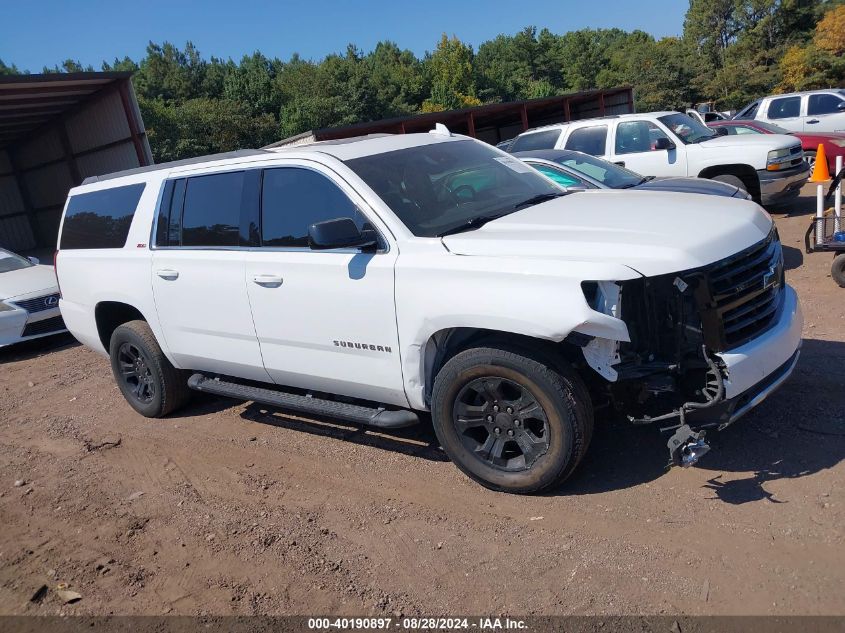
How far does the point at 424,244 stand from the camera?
3.87 meters

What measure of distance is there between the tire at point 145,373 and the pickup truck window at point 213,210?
3.42ft

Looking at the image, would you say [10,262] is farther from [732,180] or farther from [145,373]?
[732,180]

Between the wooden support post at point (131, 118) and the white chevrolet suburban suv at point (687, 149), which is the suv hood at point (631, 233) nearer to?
the white chevrolet suburban suv at point (687, 149)

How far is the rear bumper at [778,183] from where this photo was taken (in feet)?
33.7

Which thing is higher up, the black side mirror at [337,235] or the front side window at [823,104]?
the black side mirror at [337,235]

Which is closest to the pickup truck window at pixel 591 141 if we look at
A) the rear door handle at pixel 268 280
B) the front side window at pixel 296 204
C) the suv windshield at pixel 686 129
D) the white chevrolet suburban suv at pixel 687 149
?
the white chevrolet suburban suv at pixel 687 149

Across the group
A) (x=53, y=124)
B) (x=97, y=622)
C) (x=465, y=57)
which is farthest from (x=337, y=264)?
(x=465, y=57)

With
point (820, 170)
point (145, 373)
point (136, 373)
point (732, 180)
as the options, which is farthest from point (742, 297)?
point (820, 170)

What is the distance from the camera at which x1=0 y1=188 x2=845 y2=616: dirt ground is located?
3.07m

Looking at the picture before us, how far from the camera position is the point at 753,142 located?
10.5 metres

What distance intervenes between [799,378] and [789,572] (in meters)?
2.17

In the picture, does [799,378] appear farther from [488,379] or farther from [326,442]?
[326,442]

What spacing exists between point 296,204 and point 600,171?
492 centimetres

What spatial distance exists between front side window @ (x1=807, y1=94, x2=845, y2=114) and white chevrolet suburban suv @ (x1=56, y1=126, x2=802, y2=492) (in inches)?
582
